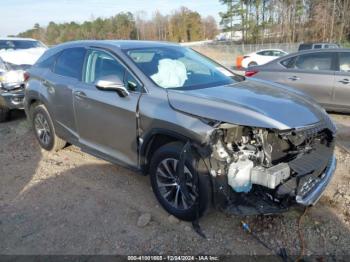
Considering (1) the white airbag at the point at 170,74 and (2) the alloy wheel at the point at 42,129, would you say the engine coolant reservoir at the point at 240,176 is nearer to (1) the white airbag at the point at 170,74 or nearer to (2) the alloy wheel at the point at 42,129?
(1) the white airbag at the point at 170,74

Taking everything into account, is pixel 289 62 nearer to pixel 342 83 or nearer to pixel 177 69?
pixel 342 83

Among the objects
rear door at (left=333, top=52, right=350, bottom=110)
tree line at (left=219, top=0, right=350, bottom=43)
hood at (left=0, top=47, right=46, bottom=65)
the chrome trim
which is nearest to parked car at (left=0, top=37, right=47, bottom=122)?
hood at (left=0, top=47, right=46, bottom=65)

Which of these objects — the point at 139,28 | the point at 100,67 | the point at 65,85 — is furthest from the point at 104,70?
the point at 139,28

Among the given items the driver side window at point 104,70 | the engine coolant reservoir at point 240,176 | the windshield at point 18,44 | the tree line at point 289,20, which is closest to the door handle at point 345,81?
the engine coolant reservoir at point 240,176

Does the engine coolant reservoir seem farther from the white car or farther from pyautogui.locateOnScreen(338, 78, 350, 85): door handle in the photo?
the white car

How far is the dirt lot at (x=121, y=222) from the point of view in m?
3.13

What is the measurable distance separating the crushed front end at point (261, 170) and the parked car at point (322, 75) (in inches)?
152

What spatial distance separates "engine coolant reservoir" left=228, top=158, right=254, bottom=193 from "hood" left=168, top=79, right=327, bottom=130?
37 cm

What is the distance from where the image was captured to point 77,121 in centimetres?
452

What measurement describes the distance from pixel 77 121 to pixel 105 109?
0.74 metres

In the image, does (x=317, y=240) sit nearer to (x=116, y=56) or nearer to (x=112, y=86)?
(x=112, y=86)

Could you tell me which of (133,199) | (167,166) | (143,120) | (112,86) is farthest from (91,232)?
(112,86)

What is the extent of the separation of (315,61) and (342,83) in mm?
738

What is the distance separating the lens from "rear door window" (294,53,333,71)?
272 inches
